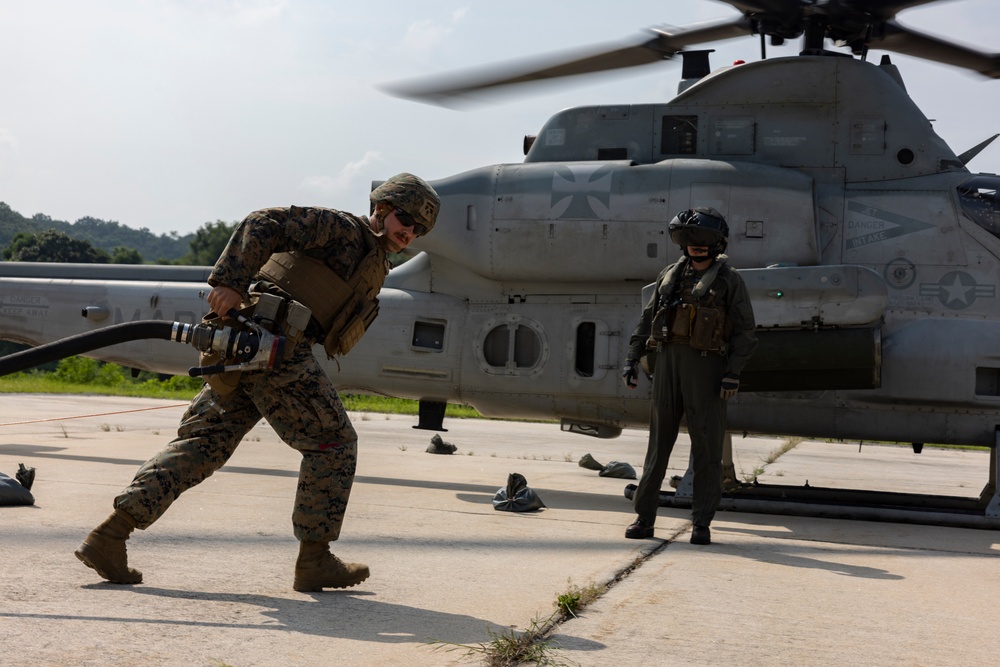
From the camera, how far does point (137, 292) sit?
8.41 metres

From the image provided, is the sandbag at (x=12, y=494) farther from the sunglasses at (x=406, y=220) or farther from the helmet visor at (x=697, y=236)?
the helmet visor at (x=697, y=236)

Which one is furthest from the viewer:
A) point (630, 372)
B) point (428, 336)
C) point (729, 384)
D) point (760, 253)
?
point (428, 336)

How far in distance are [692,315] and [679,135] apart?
91.3 inches

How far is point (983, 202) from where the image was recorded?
688 cm

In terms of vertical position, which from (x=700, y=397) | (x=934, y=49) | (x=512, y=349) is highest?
(x=934, y=49)

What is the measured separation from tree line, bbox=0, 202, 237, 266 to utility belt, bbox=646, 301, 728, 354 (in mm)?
17901

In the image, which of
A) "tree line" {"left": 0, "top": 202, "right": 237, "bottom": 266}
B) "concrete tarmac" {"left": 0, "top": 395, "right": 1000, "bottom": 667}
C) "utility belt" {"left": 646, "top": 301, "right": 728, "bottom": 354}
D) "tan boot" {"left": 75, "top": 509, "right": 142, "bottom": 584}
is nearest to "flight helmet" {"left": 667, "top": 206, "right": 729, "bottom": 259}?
"utility belt" {"left": 646, "top": 301, "right": 728, "bottom": 354}

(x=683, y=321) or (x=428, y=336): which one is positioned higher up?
(x=683, y=321)

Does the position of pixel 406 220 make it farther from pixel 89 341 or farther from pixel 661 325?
pixel 661 325

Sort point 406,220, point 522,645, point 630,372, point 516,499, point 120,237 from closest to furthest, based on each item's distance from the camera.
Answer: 1. point 522,645
2. point 406,220
3. point 630,372
4. point 516,499
5. point 120,237

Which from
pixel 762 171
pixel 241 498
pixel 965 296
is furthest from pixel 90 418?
pixel 965 296

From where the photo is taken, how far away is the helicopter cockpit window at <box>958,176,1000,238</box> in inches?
269

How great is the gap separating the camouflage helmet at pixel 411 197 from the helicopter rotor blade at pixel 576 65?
3.20 metres

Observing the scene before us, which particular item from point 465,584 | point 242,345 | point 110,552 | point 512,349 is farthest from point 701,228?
point 110,552
